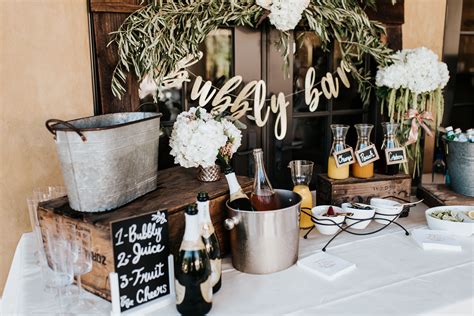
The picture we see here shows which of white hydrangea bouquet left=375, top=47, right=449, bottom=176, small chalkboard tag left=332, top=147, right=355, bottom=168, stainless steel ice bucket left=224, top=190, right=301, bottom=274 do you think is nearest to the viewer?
stainless steel ice bucket left=224, top=190, right=301, bottom=274

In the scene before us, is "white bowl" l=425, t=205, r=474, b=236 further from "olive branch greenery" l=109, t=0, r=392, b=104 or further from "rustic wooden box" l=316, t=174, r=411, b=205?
"olive branch greenery" l=109, t=0, r=392, b=104

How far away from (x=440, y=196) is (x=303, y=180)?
2.04 feet

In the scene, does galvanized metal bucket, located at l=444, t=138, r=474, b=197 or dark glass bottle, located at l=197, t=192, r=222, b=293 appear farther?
galvanized metal bucket, located at l=444, t=138, r=474, b=197

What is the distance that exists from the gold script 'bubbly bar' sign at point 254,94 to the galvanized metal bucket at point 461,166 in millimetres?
551

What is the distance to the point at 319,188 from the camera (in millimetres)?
1836

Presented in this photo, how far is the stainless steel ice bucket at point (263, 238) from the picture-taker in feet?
4.17

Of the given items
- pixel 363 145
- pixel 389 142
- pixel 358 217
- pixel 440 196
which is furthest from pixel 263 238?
pixel 440 196

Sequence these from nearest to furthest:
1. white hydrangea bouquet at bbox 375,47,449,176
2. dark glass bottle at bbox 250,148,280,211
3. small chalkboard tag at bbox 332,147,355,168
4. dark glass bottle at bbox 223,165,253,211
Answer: dark glass bottle at bbox 223,165,253,211 → dark glass bottle at bbox 250,148,280,211 → small chalkboard tag at bbox 332,147,355,168 → white hydrangea bouquet at bbox 375,47,449,176

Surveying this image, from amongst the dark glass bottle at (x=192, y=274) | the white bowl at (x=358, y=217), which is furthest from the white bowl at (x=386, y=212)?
the dark glass bottle at (x=192, y=274)

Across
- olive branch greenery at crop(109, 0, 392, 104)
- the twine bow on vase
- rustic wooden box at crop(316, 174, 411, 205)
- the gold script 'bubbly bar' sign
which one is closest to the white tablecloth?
rustic wooden box at crop(316, 174, 411, 205)

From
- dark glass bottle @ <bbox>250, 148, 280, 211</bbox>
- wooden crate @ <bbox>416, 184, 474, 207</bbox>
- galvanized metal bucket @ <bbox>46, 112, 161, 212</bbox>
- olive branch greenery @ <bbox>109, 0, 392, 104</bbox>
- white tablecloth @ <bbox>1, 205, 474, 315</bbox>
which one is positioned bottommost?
white tablecloth @ <bbox>1, 205, 474, 315</bbox>

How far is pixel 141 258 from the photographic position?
1.14 m

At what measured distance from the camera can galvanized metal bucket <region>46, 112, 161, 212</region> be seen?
117cm

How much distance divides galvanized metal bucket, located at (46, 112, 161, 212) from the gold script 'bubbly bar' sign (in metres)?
0.46
